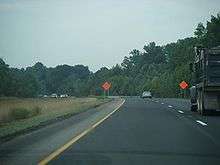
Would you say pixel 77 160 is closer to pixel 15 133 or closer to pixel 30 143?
pixel 30 143

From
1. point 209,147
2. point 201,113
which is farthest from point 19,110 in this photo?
point 209,147

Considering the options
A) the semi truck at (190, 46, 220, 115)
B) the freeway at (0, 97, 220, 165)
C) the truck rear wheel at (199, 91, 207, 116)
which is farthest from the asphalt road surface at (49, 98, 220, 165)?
the truck rear wheel at (199, 91, 207, 116)

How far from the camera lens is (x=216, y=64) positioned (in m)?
29.9

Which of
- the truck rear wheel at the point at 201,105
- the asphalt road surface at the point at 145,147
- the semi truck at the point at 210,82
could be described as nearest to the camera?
the asphalt road surface at the point at 145,147

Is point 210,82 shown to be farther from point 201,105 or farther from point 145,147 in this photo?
point 145,147

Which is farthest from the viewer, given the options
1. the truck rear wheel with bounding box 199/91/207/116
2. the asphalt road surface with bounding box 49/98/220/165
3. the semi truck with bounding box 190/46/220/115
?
the truck rear wheel with bounding box 199/91/207/116

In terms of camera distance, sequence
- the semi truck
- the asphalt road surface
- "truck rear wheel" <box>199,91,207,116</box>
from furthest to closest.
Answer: "truck rear wheel" <box>199,91,207,116</box> → the semi truck → the asphalt road surface

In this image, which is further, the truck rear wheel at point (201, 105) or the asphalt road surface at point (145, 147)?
the truck rear wheel at point (201, 105)

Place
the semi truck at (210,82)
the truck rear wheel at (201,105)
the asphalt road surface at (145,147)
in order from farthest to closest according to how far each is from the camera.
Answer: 1. the truck rear wheel at (201,105)
2. the semi truck at (210,82)
3. the asphalt road surface at (145,147)

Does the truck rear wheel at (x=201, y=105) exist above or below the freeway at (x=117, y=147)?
above

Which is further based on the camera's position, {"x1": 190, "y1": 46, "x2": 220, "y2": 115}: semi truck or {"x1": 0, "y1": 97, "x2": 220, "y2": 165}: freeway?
{"x1": 190, "y1": 46, "x2": 220, "y2": 115}: semi truck

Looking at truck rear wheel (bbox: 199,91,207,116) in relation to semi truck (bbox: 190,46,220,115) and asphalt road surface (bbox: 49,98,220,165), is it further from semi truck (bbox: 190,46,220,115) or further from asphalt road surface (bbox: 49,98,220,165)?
asphalt road surface (bbox: 49,98,220,165)

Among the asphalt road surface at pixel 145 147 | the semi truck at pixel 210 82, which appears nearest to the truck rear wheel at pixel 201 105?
the semi truck at pixel 210 82

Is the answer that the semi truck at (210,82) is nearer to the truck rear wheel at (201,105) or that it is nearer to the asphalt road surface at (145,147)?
the truck rear wheel at (201,105)
